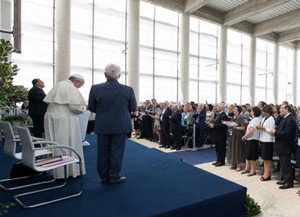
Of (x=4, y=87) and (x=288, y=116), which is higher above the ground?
(x=4, y=87)

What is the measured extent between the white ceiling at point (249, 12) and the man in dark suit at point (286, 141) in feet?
32.4

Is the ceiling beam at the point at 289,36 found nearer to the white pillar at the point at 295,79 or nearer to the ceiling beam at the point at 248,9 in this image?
the white pillar at the point at 295,79

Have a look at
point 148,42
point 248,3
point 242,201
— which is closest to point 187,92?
point 148,42

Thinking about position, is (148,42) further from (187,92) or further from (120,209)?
(120,209)

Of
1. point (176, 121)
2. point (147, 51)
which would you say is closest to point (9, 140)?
point (176, 121)

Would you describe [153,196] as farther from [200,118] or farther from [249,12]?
[249,12]

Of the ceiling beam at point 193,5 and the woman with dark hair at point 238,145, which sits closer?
the woman with dark hair at point 238,145

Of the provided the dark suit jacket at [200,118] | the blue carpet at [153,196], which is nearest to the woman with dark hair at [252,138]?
the blue carpet at [153,196]

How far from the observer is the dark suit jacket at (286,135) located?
13.1ft

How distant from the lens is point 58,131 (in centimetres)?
287

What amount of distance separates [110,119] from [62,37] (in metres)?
8.17

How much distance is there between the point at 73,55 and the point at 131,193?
966cm

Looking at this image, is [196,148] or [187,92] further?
[187,92]

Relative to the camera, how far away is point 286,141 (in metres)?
4.04
